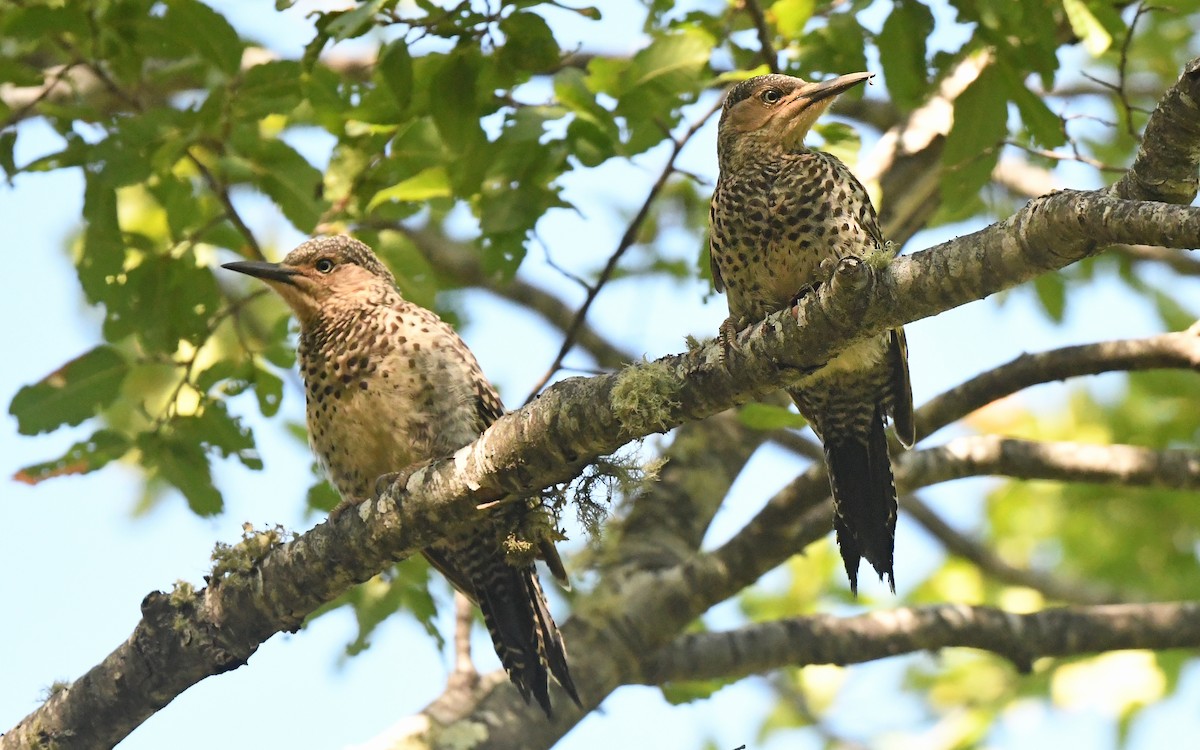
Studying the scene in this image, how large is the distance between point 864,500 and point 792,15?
181 centimetres

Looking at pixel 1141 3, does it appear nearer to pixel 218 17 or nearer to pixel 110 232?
pixel 218 17

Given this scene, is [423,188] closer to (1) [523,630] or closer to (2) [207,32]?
(2) [207,32]

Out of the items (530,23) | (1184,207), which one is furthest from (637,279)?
(1184,207)

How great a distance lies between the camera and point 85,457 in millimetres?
5176

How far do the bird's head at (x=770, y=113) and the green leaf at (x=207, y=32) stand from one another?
1.80m

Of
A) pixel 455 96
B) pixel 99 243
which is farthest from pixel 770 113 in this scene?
pixel 99 243

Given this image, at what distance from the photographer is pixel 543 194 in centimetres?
515

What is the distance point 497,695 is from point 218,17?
267 centimetres

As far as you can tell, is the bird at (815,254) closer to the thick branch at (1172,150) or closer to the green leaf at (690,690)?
the green leaf at (690,690)

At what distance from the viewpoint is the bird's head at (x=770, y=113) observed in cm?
500

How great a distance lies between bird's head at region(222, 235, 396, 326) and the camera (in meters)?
5.26

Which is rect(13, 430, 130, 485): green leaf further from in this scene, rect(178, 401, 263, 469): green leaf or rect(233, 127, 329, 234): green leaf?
rect(233, 127, 329, 234): green leaf

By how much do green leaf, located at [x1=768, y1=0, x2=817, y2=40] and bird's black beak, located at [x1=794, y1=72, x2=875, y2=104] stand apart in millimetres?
241

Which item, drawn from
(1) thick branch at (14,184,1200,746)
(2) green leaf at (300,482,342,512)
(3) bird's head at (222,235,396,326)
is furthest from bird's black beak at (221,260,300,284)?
(1) thick branch at (14,184,1200,746)
